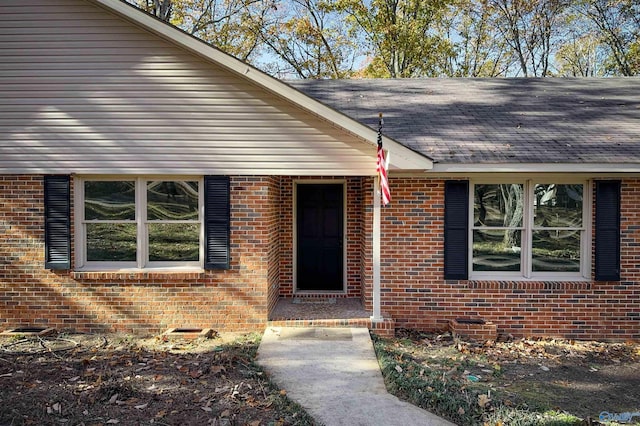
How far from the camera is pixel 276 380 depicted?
5.72 m

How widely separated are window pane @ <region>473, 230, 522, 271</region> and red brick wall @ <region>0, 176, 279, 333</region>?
11.7ft

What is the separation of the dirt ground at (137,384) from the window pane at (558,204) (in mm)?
5133

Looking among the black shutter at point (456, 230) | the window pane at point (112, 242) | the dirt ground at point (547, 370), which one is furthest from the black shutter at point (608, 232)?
the window pane at point (112, 242)

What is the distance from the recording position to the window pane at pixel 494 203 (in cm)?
811

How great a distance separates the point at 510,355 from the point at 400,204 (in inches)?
112

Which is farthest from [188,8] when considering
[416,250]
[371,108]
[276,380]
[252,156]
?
[276,380]

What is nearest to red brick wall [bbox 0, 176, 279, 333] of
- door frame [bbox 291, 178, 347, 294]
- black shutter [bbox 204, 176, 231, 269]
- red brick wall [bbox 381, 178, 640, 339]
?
black shutter [bbox 204, 176, 231, 269]

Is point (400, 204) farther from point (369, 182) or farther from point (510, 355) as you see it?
point (510, 355)

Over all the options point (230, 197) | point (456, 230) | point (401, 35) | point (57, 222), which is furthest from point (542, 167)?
point (401, 35)

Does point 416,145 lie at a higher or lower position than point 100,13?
lower

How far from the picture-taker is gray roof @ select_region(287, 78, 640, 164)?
759 cm

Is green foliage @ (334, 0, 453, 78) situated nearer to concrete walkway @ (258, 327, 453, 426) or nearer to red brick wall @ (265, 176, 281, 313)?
red brick wall @ (265, 176, 281, 313)

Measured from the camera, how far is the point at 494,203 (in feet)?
26.7

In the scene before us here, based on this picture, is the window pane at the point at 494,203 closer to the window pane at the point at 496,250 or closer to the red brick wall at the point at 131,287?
the window pane at the point at 496,250
